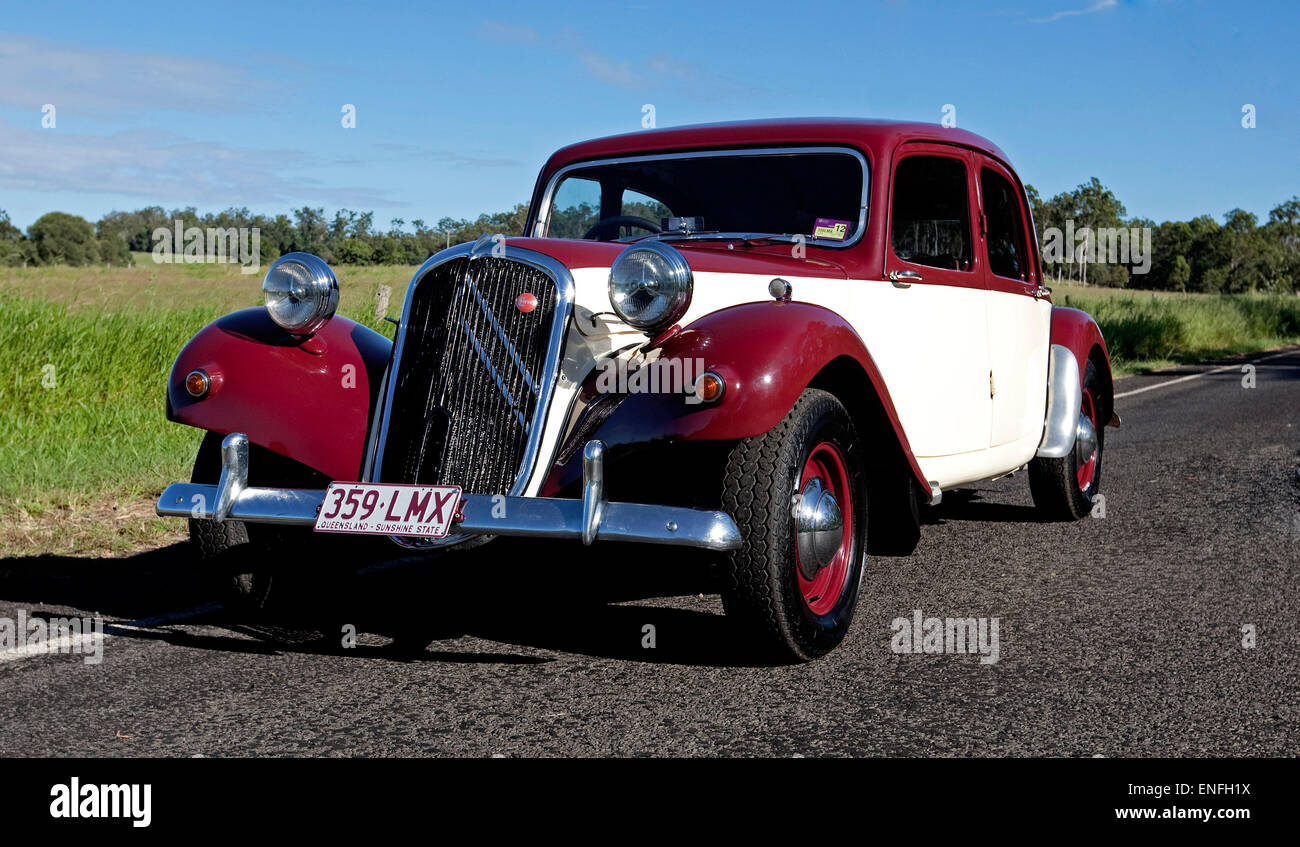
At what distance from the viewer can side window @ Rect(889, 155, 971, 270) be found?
187 inches

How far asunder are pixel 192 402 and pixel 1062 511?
4.60 meters

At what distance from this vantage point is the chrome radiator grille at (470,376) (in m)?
3.60

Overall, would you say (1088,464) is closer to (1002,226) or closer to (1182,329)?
(1002,226)

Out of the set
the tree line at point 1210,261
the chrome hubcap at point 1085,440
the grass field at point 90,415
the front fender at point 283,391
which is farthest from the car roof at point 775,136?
the tree line at point 1210,261

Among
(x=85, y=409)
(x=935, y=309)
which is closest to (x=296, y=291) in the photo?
(x=935, y=309)

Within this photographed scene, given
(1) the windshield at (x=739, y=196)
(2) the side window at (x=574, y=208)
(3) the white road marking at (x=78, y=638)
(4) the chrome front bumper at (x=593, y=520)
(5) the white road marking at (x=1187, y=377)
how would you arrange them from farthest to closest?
(5) the white road marking at (x=1187, y=377) < (2) the side window at (x=574, y=208) < (1) the windshield at (x=739, y=196) < (3) the white road marking at (x=78, y=638) < (4) the chrome front bumper at (x=593, y=520)

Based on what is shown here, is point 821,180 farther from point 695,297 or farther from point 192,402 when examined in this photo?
point 192,402

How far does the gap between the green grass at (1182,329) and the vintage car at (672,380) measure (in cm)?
1737

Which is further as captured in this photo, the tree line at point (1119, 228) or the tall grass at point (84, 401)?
the tree line at point (1119, 228)

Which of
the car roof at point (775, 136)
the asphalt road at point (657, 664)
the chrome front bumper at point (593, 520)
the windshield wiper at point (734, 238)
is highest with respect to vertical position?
the car roof at point (775, 136)

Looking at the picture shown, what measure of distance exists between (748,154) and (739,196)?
0.63ft

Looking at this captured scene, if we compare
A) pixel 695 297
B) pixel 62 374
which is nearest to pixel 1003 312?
pixel 695 297

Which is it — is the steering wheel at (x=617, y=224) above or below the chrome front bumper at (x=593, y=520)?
above

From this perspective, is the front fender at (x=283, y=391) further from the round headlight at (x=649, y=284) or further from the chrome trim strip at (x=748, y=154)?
the chrome trim strip at (x=748, y=154)
